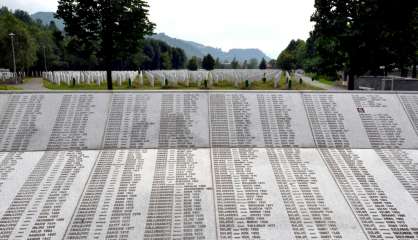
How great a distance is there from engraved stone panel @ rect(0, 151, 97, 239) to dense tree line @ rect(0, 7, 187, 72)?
51.0ft

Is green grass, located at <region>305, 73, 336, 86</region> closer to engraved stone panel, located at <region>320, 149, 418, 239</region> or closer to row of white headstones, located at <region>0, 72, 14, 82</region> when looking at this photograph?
engraved stone panel, located at <region>320, 149, 418, 239</region>

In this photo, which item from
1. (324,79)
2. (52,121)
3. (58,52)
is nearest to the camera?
(52,121)

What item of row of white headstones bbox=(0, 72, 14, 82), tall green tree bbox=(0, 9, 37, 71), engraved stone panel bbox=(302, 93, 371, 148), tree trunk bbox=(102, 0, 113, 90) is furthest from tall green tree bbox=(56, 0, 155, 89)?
tall green tree bbox=(0, 9, 37, 71)

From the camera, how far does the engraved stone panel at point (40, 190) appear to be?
464 centimetres

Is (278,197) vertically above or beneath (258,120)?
beneath

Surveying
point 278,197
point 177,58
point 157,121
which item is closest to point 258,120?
point 157,121

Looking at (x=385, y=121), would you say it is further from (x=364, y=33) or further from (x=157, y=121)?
(x=364, y=33)

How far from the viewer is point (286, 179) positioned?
5648 mm

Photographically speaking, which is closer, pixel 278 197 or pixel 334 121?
pixel 278 197

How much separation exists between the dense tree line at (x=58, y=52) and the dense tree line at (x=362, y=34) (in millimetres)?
10816

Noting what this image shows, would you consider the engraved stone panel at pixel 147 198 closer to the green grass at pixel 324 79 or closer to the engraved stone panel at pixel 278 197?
the engraved stone panel at pixel 278 197

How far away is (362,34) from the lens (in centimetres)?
1711

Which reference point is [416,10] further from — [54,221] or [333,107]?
[54,221]

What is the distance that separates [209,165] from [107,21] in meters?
15.9
